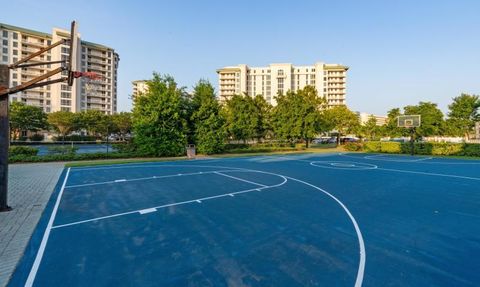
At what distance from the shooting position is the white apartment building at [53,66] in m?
66.6

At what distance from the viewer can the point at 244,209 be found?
24.7 feet

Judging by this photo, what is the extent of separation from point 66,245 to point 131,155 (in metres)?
19.4

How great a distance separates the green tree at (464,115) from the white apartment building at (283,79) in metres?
50.5

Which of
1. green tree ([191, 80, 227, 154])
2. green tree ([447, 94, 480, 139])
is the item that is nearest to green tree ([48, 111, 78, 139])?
green tree ([191, 80, 227, 154])

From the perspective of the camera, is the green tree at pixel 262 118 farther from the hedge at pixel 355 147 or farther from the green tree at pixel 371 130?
the green tree at pixel 371 130

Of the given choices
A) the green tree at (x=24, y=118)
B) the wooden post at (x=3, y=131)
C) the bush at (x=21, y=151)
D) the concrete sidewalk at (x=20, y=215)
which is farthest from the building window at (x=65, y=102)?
the wooden post at (x=3, y=131)

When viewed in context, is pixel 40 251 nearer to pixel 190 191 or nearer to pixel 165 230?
pixel 165 230

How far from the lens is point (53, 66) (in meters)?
67.2

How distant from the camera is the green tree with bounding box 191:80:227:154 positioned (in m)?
27.2

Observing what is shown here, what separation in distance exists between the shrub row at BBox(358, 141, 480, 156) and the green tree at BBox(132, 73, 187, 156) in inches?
1084

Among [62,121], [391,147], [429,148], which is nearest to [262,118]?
Answer: [391,147]

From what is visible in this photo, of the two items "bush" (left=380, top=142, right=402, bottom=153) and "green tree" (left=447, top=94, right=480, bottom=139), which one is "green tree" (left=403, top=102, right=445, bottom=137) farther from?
"bush" (left=380, top=142, right=402, bottom=153)

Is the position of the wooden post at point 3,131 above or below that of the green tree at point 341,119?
below

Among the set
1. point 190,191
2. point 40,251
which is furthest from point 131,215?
point 190,191
